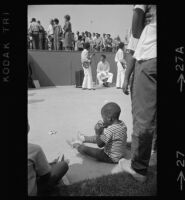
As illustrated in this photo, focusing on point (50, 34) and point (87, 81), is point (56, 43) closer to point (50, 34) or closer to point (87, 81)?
point (50, 34)

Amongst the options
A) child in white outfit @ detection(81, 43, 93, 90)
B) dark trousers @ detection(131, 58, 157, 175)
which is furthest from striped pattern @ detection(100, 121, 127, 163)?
child in white outfit @ detection(81, 43, 93, 90)

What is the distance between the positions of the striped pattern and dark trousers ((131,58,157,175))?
15.7 inches

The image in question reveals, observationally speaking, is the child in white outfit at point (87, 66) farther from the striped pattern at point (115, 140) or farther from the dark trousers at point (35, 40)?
the striped pattern at point (115, 140)

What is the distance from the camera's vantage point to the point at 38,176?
7.54 feet

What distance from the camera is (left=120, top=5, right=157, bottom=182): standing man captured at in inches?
93.0

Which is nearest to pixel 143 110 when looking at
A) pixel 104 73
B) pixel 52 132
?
pixel 52 132

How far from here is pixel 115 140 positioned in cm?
300

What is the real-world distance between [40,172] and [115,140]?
102 centimetres
